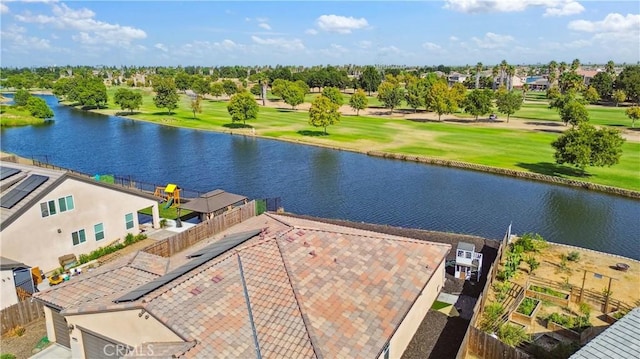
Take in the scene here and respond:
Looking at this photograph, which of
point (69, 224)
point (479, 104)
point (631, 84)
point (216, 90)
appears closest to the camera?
point (69, 224)

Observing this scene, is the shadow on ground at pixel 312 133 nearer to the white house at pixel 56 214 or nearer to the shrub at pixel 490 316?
the white house at pixel 56 214

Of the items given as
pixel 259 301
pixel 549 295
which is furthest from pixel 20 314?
pixel 549 295

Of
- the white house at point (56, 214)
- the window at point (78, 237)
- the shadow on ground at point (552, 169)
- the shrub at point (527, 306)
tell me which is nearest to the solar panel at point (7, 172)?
the white house at point (56, 214)

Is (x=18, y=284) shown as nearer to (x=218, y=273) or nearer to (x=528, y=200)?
(x=218, y=273)

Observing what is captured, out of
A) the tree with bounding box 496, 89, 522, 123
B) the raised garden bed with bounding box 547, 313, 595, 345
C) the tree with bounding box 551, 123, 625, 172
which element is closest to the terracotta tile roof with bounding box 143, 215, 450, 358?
the raised garden bed with bounding box 547, 313, 595, 345

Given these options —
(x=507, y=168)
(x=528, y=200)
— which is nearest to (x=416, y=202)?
(x=528, y=200)

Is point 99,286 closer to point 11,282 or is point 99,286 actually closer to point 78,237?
point 11,282
